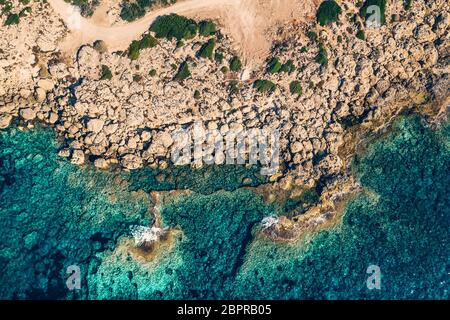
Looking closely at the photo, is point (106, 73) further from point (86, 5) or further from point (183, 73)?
point (183, 73)

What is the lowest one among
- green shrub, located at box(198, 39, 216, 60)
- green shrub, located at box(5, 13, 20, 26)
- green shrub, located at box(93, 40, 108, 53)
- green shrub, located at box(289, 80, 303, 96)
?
green shrub, located at box(289, 80, 303, 96)

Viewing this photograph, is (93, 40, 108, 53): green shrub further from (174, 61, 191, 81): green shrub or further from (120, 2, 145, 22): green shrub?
(174, 61, 191, 81): green shrub

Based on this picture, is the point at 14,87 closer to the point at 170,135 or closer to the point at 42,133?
the point at 42,133

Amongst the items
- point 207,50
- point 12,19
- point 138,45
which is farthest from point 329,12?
point 12,19

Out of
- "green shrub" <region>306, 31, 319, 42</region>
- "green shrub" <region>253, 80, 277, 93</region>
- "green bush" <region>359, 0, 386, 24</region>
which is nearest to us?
"green shrub" <region>253, 80, 277, 93</region>

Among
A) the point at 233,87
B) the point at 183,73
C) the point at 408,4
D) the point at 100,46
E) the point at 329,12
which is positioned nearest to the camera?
the point at 100,46

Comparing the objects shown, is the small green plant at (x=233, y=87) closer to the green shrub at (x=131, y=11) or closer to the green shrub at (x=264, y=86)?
the green shrub at (x=264, y=86)

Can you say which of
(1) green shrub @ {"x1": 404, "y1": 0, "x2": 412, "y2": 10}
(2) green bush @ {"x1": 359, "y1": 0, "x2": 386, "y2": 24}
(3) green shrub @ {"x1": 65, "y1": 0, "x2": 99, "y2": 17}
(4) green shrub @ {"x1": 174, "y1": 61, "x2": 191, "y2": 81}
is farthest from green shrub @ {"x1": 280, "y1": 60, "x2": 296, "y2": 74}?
(3) green shrub @ {"x1": 65, "y1": 0, "x2": 99, "y2": 17}
